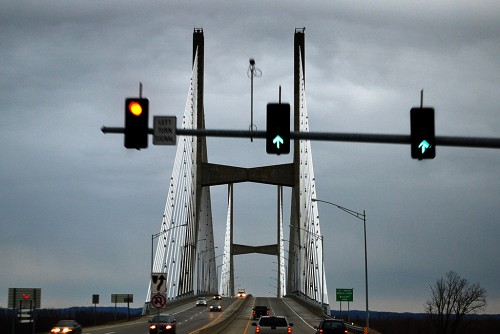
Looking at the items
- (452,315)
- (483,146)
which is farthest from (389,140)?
(452,315)

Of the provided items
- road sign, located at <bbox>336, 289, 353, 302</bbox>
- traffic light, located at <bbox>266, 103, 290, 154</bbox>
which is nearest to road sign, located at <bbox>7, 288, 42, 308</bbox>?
traffic light, located at <bbox>266, 103, 290, 154</bbox>

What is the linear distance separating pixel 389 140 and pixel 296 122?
251ft

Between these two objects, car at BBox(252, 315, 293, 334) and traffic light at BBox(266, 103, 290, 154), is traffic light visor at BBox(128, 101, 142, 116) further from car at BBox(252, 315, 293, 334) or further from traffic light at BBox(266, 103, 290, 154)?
car at BBox(252, 315, 293, 334)

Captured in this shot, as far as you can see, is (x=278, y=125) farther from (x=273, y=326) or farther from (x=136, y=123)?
(x=273, y=326)

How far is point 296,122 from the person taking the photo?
310 ft

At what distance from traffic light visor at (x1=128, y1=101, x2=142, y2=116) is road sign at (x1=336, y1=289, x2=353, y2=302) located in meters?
46.9

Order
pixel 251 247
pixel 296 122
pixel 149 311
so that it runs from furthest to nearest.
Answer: pixel 251 247
pixel 296 122
pixel 149 311

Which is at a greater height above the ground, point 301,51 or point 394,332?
point 301,51

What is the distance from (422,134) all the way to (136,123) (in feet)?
20.2

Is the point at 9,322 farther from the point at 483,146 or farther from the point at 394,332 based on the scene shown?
the point at 394,332

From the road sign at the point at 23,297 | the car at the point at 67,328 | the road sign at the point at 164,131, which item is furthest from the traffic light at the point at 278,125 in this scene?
the car at the point at 67,328

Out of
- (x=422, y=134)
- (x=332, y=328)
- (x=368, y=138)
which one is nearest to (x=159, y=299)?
(x=368, y=138)

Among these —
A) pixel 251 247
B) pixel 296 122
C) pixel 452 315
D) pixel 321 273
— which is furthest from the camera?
pixel 251 247

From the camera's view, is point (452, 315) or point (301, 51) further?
point (452, 315)
